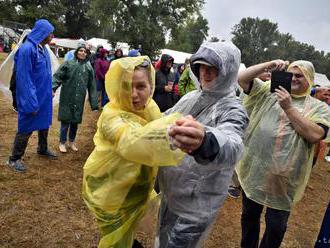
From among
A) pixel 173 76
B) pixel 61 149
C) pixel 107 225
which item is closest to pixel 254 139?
pixel 107 225

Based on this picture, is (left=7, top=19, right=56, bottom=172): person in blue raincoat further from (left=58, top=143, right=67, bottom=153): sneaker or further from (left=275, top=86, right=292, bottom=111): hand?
(left=275, top=86, right=292, bottom=111): hand

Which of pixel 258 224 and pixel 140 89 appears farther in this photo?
pixel 258 224

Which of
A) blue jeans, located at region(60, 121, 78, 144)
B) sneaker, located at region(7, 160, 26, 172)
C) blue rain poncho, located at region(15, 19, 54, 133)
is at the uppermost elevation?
blue rain poncho, located at region(15, 19, 54, 133)

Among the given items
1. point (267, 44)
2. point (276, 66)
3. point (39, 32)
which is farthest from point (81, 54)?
point (267, 44)

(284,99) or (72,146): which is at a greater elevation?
(284,99)

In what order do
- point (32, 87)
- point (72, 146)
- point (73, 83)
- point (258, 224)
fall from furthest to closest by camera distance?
1. point (72, 146)
2. point (73, 83)
3. point (32, 87)
4. point (258, 224)

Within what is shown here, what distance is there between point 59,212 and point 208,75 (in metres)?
2.74

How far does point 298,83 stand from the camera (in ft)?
9.11

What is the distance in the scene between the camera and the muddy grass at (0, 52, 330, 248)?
11.1 feet

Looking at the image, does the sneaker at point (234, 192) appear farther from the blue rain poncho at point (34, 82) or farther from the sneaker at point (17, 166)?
the sneaker at point (17, 166)

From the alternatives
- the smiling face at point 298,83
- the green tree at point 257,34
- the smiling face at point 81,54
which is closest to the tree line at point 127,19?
the green tree at point 257,34

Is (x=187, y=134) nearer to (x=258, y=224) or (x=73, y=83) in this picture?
(x=258, y=224)

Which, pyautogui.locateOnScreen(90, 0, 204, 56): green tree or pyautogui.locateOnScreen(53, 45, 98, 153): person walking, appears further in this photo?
pyautogui.locateOnScreen(90, 0, 204, 56): green tree

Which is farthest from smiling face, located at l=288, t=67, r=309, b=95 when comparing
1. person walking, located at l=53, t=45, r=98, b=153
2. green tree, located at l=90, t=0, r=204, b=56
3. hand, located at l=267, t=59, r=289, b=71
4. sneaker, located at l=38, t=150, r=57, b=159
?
green tree, located at l=90, t=0, r=204, b=56
